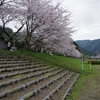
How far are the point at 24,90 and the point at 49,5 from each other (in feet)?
46.9

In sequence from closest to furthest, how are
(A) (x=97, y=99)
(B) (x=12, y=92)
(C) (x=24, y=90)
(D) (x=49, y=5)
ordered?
(B) (x=12, y=92)
(C) (x=24, y=90)
(A) (x=97, y=99)
(D) (x=49, y=5)

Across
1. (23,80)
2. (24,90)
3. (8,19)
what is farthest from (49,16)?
(24,90)

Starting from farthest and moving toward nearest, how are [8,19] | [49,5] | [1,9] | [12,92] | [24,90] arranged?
1. [49,5]
2. [8,19]
3. [1,9]
4. [24,90]
5. [12,92]

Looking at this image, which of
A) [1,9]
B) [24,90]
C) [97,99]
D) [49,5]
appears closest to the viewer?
[24,90]

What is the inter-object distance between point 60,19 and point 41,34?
2847 mm

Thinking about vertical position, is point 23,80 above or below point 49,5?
below

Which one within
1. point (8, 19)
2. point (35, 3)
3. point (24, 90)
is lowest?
point (24, 90)

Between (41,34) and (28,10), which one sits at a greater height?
(28,10)

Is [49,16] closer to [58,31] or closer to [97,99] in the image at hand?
[58,31]

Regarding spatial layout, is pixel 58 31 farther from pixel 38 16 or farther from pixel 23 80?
pixel 23 80

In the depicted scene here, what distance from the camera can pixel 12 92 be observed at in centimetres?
609

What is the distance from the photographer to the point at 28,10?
18.2 meters

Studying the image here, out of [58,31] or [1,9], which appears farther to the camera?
[58,31]

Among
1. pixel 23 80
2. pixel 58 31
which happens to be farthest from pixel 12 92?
pixel 58 31
